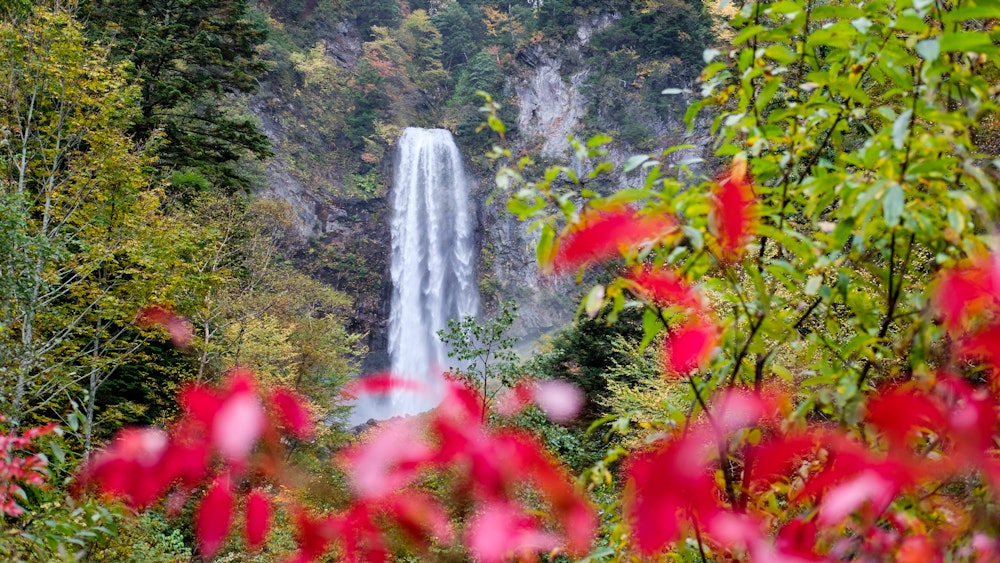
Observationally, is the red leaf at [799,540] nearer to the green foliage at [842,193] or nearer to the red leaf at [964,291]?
the green foliage at [842,193]

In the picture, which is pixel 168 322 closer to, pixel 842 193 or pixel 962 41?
pixel 842 193

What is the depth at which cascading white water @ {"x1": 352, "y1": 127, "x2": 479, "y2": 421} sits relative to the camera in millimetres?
20844

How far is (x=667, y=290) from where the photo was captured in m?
1.06

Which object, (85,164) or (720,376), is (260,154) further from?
(720,376)

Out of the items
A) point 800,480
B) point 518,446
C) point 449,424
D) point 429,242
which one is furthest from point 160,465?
point 429,242

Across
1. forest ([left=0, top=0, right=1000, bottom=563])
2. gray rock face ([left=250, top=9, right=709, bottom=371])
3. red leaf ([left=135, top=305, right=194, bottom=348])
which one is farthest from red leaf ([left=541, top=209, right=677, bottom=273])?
A: gray rock face ([left=250, top=9, right=709, bottom=371])

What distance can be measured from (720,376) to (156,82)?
998cm

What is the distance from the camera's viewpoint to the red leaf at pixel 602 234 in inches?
39.0

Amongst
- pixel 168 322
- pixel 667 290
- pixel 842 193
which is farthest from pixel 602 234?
pixel 168 322

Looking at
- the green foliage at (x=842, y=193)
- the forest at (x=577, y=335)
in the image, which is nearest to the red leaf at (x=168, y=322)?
the forest at (x=577, y=335)

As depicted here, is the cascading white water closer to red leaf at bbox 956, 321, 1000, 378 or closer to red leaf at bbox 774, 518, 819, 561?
red leaf at bbox 774, 518, 819, 561

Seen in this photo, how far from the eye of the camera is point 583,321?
397 inches

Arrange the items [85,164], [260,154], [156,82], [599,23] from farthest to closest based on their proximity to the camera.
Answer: [599,23] < [260,154] < [156,82] < [85,164]

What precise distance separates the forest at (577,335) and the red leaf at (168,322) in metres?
0.10
